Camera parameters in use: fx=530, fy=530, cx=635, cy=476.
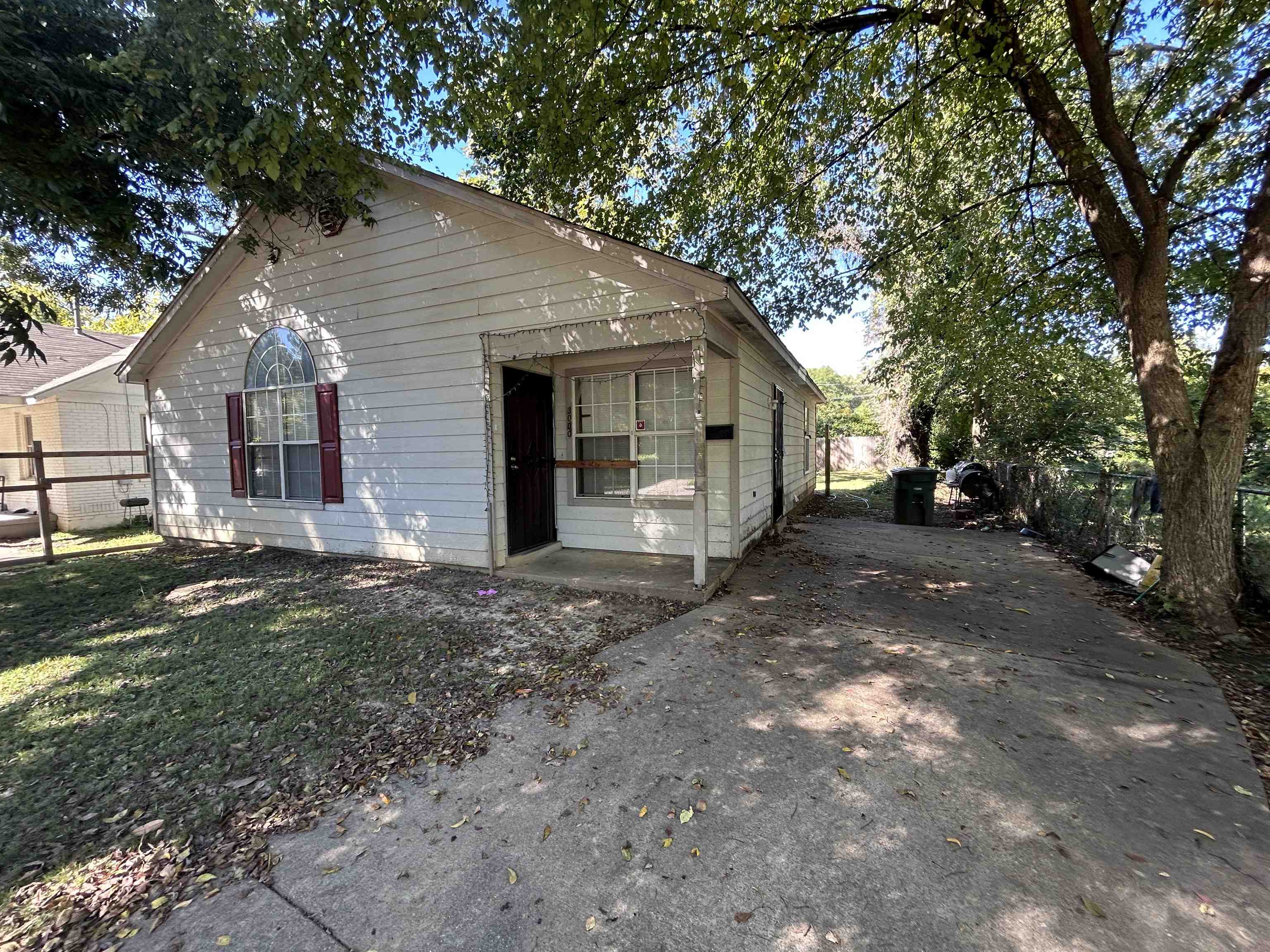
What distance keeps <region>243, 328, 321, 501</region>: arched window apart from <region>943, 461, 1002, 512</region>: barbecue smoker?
12.5m

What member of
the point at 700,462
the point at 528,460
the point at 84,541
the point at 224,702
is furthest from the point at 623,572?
the point at 84,541

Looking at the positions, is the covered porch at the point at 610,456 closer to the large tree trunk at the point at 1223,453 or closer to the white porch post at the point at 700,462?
the white porch post at the point at 700,462

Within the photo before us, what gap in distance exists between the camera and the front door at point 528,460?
6023mm

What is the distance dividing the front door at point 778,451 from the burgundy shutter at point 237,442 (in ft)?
25.1

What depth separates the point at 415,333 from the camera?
611 cm

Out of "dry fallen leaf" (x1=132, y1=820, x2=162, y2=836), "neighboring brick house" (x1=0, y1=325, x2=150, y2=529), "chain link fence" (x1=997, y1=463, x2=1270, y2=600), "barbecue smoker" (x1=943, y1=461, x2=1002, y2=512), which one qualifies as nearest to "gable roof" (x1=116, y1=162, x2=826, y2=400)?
"neighboring brick house" (x1=0, y1=325, x2=150, y2=529)

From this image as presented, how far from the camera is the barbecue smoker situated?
37.4 feet

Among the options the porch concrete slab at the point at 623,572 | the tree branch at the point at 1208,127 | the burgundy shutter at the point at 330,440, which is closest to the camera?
the tree branch at the point at 1208,127

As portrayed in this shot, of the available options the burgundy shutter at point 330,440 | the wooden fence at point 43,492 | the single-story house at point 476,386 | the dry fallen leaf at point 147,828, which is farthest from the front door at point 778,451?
the wooden fence at point 43,492

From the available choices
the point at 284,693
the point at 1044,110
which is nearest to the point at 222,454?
the point at 284,693

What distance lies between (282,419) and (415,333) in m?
2.63

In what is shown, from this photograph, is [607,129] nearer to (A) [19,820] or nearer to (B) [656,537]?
(B) [656,537]

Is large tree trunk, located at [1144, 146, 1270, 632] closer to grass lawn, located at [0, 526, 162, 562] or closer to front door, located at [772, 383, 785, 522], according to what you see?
front door, located at [772, 383, 785, 522]

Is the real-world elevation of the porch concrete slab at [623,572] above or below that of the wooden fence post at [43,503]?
below
